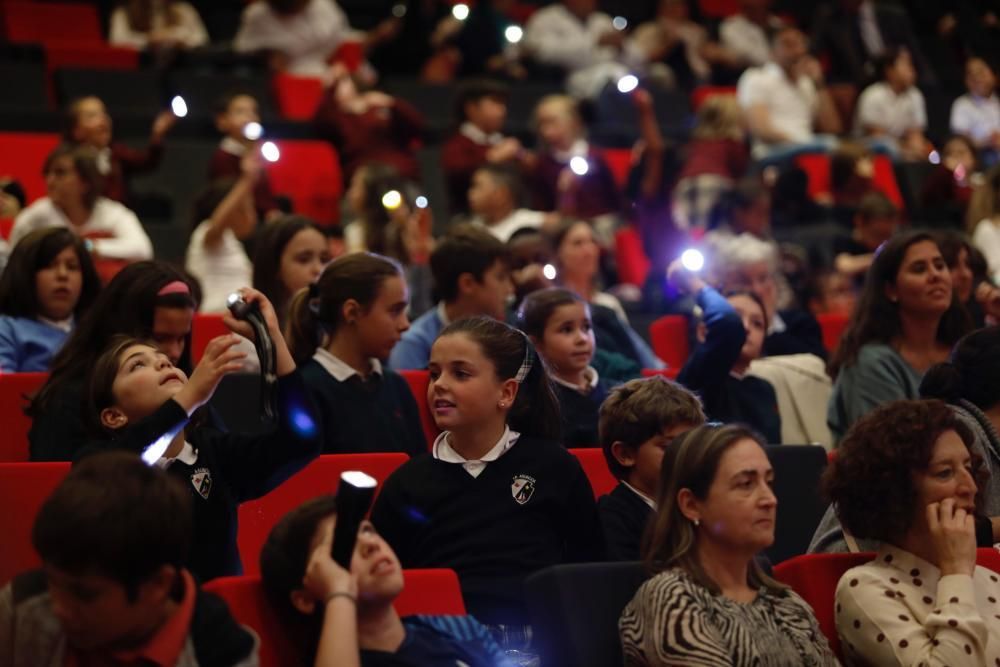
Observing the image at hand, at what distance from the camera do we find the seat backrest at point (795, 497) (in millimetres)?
3389

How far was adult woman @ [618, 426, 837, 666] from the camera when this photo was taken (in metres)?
2.37

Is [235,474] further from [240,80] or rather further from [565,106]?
[240,80]

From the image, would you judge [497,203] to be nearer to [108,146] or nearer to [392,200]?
[392,200]

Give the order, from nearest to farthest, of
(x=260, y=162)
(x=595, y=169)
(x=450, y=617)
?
1. (x=450, y=617)
2. (x=260, y=162)
3. (x=595, y=169)

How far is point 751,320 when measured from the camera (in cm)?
423

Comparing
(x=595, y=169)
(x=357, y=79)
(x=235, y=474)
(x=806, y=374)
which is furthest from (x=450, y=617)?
(x=357, y=79)

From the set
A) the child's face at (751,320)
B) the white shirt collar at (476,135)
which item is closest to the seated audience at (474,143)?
the white shirt collar at (476,135)

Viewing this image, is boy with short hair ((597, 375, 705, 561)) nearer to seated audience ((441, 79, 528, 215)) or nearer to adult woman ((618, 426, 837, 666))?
adult woman ((618, 426, 837, 666))

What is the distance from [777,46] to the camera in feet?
27.8

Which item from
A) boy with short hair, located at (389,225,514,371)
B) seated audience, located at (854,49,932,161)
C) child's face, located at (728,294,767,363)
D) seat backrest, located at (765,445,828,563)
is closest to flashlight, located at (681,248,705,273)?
child's face, located at (728,294,767,363)

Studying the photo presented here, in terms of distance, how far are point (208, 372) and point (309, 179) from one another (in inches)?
167

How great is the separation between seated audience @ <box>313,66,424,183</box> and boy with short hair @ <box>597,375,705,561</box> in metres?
3.75

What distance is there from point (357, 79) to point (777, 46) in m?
2.60

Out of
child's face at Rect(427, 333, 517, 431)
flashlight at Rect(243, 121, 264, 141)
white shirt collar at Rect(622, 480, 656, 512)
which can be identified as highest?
flashlight at Rect(243, 121, 264, 141)
